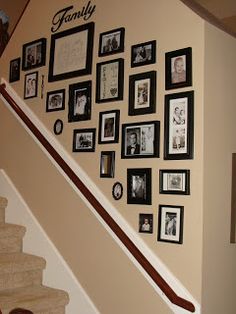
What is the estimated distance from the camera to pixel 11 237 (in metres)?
3.24

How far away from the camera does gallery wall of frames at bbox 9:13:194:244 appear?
2391 millimetres

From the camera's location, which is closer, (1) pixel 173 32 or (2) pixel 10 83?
(1) pixel 173 32

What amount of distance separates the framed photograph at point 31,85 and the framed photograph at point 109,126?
87 cm

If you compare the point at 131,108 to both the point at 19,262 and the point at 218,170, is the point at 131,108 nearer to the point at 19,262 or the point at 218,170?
the point at 218,170

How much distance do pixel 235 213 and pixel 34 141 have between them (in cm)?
181

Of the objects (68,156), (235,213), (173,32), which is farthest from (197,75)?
(68,156)

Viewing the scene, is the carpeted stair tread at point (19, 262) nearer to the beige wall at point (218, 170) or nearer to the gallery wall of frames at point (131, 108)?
the gallery wall of frames at point (131, 108)

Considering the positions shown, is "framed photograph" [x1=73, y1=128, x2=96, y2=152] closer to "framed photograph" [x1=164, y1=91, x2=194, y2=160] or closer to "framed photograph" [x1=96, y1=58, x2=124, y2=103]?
"framed photograph" [x1=96, y1=58, x2=124, y2=103]

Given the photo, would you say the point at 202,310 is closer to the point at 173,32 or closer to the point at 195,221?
the point at 195,221

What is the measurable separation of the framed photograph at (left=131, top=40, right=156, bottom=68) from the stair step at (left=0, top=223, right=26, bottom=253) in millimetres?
1720

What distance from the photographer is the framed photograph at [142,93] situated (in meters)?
2.56

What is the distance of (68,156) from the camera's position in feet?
9.98

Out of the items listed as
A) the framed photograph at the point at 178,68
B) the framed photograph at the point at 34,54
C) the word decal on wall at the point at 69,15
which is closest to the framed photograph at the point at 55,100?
the framed photograph at the point at 34,54

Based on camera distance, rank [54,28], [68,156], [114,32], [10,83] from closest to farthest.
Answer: [114,32]
[68,156]
[54,28]
[10,83]
